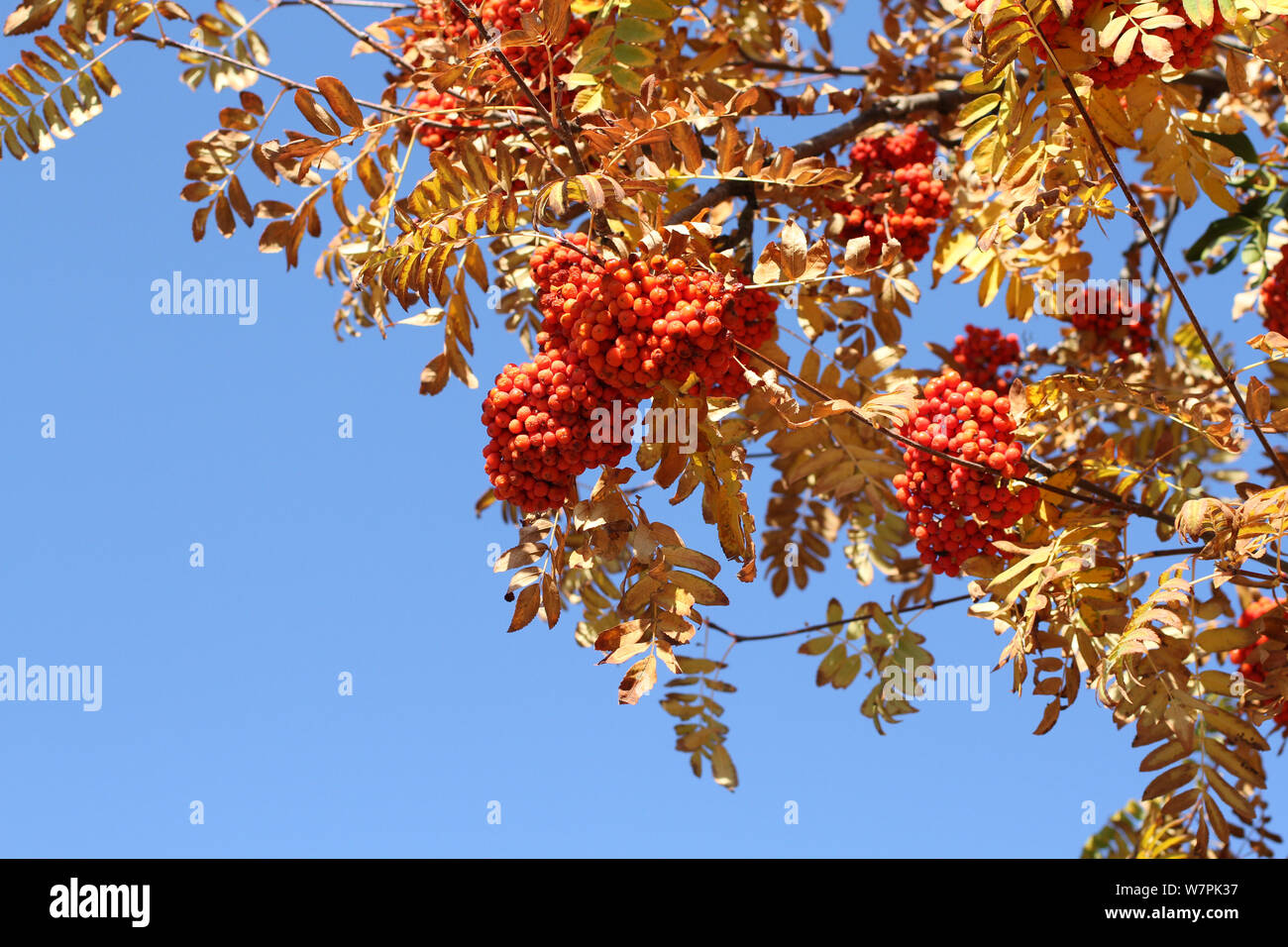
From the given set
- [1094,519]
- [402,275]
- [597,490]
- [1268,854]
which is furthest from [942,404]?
[1268,854]

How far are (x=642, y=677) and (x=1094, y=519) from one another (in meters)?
1.22

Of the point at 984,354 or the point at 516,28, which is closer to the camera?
the point at 516,28

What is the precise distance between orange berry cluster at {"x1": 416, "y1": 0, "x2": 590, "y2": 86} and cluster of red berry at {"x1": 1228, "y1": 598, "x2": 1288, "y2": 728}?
2.41 m

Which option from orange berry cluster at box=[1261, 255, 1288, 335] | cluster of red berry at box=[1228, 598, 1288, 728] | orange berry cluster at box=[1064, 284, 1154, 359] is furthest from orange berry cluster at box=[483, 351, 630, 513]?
orange berry cluster at box=[1064, 284, 1154, 359]

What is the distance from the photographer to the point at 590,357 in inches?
98.3

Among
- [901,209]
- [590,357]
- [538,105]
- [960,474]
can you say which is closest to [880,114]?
[901,209]

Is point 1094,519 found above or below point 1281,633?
above

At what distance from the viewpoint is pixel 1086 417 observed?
182 inches

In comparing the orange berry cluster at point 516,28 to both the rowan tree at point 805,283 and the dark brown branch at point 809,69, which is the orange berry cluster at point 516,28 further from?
the dark brown branch at point 809,69

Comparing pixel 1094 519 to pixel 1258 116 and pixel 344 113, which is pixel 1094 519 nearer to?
pixel 344 113

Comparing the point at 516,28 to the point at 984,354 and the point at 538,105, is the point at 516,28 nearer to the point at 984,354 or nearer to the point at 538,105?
the point at 538,105

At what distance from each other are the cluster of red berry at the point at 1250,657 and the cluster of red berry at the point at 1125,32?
1448 millimetres

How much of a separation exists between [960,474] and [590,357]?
981mm

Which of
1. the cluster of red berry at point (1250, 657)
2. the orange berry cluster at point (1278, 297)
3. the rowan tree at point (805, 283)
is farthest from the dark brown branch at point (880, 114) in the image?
the cluster of red berry at point (1250, 657)
